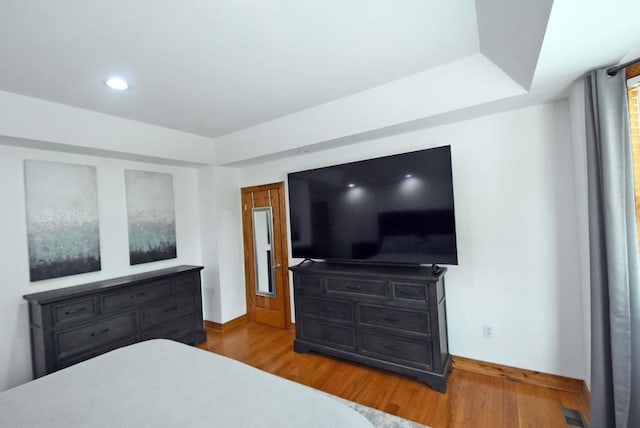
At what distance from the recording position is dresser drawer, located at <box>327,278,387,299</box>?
2.58 metres

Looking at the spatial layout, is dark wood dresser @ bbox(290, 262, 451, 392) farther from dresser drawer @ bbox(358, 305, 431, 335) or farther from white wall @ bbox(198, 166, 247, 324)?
white wall @ bbox(198, 166, 247, 324)

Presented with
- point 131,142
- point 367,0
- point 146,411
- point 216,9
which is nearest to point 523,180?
point 367,0

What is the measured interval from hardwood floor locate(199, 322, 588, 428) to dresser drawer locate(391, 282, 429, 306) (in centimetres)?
74

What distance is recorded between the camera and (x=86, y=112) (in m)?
2.70

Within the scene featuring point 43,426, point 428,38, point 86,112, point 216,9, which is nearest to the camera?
point 43,426

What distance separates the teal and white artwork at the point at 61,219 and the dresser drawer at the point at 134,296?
501mm

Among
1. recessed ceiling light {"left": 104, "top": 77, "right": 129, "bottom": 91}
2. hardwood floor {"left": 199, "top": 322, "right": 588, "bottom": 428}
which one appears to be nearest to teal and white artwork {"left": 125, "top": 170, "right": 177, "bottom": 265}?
recessed ceiling light {"left": 104, "top": 77, "right": 129, "bottom": 91}

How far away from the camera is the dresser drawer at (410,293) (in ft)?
7.86

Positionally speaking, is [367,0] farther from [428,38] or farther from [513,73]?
[513,73]

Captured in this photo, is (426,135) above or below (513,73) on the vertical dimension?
below

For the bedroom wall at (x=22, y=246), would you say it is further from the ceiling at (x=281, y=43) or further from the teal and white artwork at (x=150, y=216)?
the ceiling at (x=281, y=43)

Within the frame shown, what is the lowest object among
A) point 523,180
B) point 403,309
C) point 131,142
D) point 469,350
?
point 469,350

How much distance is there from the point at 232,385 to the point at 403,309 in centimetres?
160

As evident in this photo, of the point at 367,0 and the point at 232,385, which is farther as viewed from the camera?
the point at 367,0
